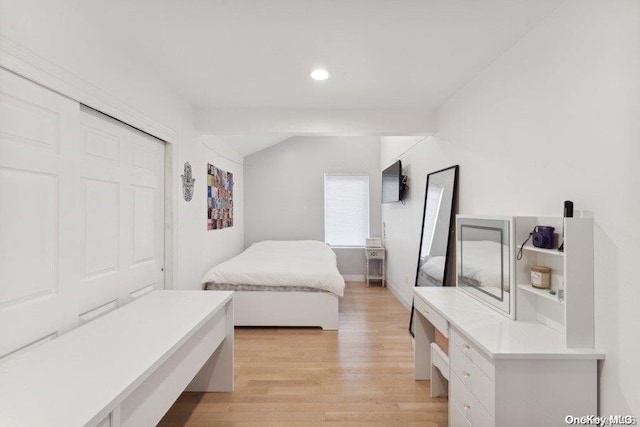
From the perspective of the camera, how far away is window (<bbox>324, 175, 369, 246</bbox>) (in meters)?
6.02

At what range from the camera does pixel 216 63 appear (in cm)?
213

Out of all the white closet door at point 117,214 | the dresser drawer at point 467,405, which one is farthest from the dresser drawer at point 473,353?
the white closet door at point 117,214

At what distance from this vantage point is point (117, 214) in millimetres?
1957

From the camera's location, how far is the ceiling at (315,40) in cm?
154

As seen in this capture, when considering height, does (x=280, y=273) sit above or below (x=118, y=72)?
below

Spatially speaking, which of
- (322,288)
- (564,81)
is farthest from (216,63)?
(322,288)

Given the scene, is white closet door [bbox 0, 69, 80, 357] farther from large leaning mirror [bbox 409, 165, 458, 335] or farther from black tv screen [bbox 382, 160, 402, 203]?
black tv screen [bbox 382, 160, 402, 203]

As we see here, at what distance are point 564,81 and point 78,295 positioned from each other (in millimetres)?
2683

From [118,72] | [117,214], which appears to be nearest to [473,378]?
[117,214]

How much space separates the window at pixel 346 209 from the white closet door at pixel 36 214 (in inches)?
185

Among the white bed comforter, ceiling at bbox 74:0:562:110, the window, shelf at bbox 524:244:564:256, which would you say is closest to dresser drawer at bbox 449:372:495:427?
shelf at bbox 524:244:564:256

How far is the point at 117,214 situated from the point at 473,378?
2.25m

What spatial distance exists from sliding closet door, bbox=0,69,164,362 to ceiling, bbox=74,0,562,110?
1.95 ft

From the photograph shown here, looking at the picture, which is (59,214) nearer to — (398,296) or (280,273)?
(280,273)
